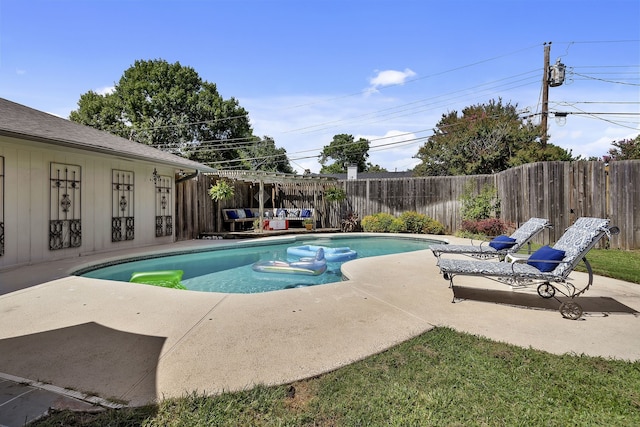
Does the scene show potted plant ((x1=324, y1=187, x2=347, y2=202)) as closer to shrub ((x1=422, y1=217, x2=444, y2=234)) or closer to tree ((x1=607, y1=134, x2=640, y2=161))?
shrub ((x1=422, y1=217, x2=444, y2=234))

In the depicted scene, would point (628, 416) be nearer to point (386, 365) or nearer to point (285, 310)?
point (386, 365)

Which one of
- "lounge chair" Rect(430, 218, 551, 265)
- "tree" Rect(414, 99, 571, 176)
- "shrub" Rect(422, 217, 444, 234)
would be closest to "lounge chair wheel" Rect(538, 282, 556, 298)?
"lounge chair" Rect(430, 218, 551, 265)

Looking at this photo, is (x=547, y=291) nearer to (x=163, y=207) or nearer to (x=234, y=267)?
(x=234, y=267)

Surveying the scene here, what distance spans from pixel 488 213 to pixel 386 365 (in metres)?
10.2

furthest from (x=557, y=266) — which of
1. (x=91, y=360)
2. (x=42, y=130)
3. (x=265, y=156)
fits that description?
(x=265, y=156)

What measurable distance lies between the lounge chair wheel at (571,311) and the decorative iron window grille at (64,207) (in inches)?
348

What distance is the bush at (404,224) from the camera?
12.0m

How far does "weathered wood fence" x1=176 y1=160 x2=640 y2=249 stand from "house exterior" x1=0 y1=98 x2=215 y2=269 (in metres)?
1.57

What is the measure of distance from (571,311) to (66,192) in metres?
9.11

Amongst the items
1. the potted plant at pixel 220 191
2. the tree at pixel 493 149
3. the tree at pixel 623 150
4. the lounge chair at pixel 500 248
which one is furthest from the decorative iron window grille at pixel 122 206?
the tree at pixel 623 150

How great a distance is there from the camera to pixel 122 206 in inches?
323

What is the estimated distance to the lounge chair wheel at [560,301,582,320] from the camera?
313cm

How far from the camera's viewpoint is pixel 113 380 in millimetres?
1968

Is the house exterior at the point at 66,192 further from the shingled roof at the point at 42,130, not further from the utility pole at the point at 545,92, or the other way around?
the utility pole at the point at 545,92
